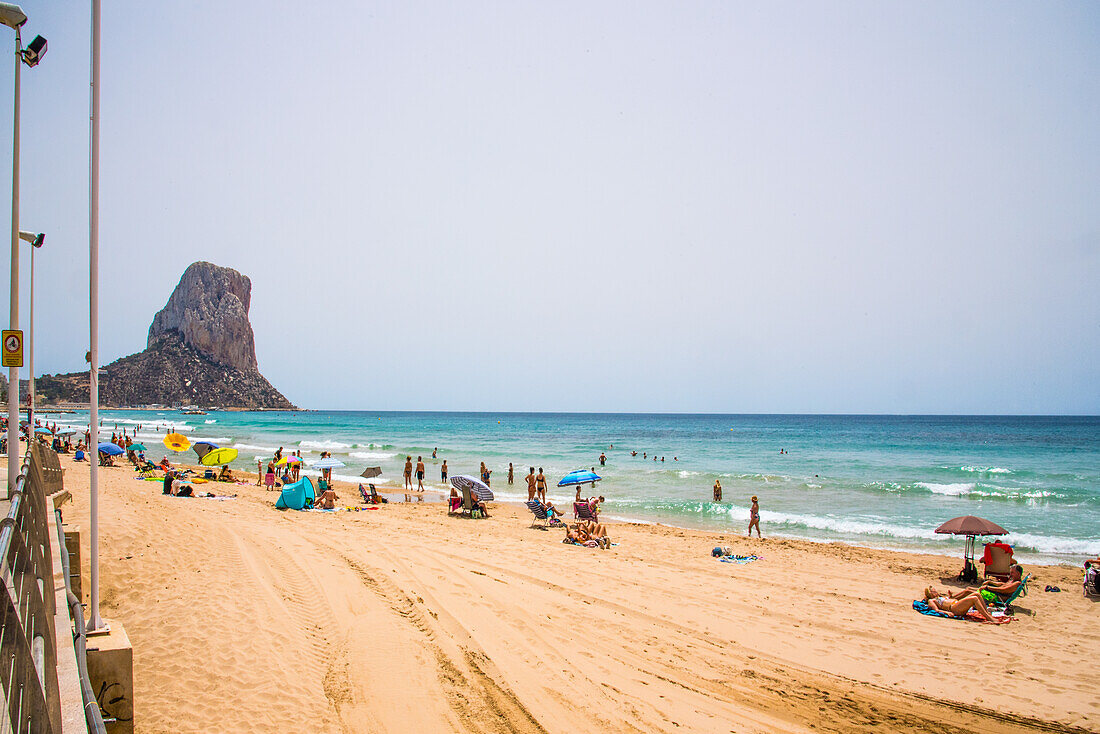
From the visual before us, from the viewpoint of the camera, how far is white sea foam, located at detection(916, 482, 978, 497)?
2774cm

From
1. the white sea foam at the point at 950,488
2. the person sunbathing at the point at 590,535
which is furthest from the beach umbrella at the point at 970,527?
the white sea foam at the point at 950,488

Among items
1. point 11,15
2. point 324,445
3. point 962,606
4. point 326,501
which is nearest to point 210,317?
point 324,445

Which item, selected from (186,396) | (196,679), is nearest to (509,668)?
(196,679)

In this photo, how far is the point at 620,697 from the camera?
643 cm

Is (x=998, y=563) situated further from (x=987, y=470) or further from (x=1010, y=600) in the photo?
(x=987, y=470)

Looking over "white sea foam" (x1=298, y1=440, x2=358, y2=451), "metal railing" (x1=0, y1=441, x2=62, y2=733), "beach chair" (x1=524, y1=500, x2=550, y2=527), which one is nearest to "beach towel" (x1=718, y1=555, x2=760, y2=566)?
"beach chair" (x1=524, y1=500, x2=550, y2=527)

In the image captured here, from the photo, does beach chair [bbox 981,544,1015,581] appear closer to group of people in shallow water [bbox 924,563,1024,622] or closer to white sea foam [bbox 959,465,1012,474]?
group of people in shallow water [bbox 924,563,1024,622]

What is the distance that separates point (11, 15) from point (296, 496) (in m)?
15.0

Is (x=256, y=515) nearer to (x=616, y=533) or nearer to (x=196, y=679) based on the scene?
(x=616, y=533)

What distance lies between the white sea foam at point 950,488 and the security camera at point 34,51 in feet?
109

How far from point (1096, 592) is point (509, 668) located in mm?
12242

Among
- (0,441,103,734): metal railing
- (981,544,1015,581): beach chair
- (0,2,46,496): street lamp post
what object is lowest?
(981,544,1015,581): beach chair

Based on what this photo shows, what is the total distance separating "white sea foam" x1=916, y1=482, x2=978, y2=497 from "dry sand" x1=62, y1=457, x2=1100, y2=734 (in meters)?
15.8

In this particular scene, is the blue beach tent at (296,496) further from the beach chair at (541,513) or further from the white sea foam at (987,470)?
the white sea foam at (987,470)
